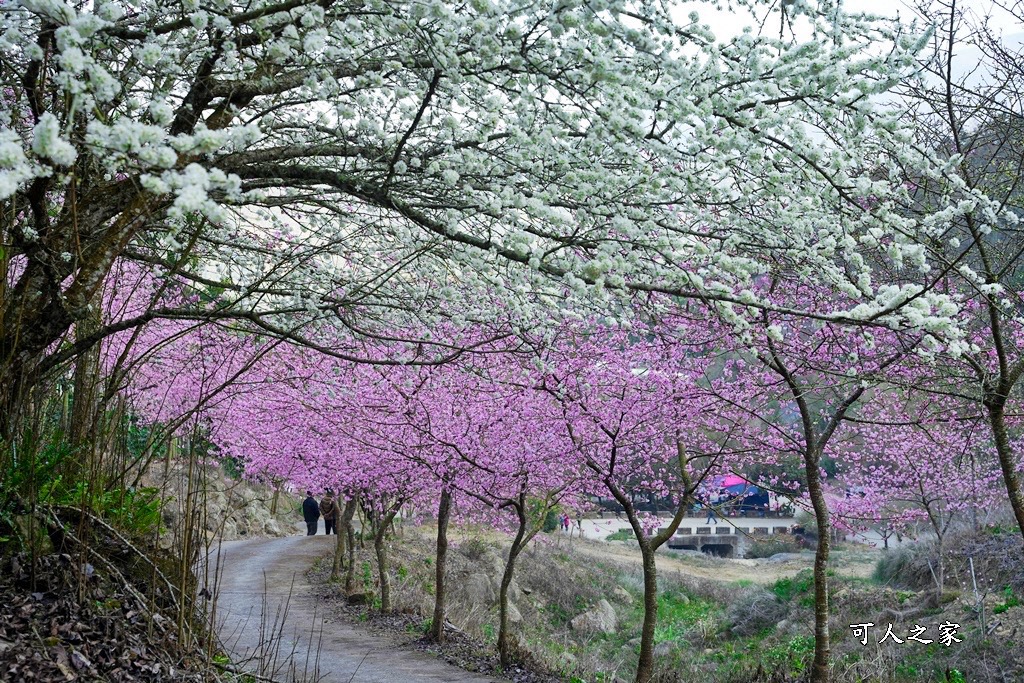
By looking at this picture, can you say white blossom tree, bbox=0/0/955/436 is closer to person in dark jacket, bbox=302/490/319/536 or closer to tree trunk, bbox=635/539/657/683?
tree trunk, bbox=635/539/657/683

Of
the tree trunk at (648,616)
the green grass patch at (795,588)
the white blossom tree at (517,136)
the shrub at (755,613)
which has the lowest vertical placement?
the shrub at (755,613)

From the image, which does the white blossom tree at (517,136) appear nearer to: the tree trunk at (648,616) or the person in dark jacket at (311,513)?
the tree trunk at (648,616)

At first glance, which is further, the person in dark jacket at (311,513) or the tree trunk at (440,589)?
the person in dark jacket at (311,513)

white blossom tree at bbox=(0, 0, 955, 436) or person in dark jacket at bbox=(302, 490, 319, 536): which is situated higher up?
white blossom tree at bbox=(0, 0, 955, 436)

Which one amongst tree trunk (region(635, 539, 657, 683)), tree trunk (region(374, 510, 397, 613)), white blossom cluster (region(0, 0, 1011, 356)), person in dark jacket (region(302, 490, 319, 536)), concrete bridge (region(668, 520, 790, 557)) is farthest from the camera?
concrete bridge (region(668, 520, 790, 557))

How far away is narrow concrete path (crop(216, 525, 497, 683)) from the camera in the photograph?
674 centimetres

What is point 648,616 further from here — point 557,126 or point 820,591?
point 557,126

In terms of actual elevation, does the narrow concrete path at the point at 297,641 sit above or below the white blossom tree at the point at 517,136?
below

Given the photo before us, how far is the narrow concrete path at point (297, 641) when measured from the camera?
674 centimetres

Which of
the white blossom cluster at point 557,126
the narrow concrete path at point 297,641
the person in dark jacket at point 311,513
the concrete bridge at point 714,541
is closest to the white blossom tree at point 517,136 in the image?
the white blossom cluster at point 557,126

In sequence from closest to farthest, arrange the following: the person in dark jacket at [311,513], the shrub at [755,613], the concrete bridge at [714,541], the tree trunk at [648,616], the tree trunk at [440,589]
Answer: the tree trunk at [648,616] → the tree trunk at [440,589] → the shrub at [755,613] → the person in dark jacket at [311,513] → the concrete bridge at [714,541]

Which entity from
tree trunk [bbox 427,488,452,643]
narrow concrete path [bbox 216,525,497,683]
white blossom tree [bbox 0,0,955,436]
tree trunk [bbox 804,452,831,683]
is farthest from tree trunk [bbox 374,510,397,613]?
white blossom tree [bbox 0,0,955,436]

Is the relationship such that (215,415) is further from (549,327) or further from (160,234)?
(549,327)

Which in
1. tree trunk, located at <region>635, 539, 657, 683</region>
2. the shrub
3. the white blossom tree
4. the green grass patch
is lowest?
the shrub
